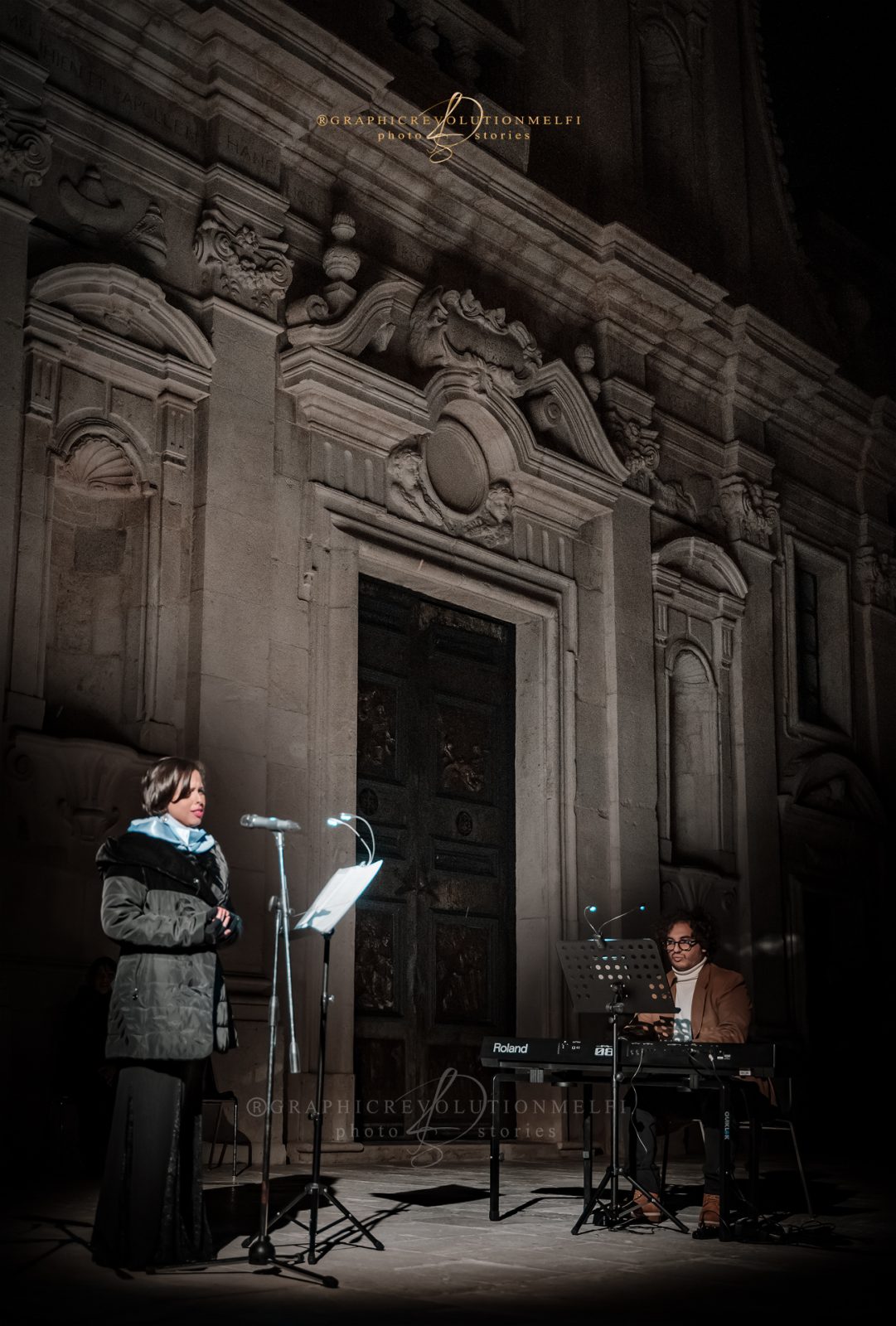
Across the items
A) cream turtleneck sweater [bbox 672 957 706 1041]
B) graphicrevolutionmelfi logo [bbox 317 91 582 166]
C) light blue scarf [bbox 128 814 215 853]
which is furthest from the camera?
graphicrevolutionmelfi logo [bbox 317 91 582 166]

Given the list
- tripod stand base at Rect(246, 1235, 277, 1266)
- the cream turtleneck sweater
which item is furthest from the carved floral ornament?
tripod stand base at Rect(246, 1235, 277, 1266)

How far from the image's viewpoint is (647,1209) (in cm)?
775

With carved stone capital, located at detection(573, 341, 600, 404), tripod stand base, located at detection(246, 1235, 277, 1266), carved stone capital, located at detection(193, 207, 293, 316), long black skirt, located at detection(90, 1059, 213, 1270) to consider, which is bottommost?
tripod stand base, located at detection(246, 1235, 277, 1266)

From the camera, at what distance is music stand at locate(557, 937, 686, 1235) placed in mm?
7453

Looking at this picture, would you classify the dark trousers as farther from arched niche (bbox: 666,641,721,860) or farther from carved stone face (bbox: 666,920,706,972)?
arched niche (bbox: 666,641,721,860)

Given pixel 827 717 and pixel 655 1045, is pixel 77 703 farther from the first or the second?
pixel 827 717

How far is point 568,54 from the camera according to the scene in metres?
15.5

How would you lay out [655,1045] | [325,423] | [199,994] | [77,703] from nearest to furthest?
[199,994]
[655,1045]
[77,703]
[325,423]

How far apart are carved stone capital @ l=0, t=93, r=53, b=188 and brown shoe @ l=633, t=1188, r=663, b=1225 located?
7014mm

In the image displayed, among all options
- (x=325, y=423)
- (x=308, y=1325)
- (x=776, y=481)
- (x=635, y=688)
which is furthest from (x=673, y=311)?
(x=308, y=1325)

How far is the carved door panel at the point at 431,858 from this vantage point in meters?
12.1

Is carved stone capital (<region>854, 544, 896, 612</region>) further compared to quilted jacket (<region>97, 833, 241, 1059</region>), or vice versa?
carved stone capital (<region>854, 544, 896, 612</region>)

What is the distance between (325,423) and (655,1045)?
5.98 meters

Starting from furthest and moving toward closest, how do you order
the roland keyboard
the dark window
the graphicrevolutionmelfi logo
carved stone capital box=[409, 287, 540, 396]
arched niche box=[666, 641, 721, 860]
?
the dark window
arched niche box=[666, 641, 721, 860]
carved stone capital box=[409, 287, 540, 396]
the graphicrevolutionmelfi logo
the roland keyboard
